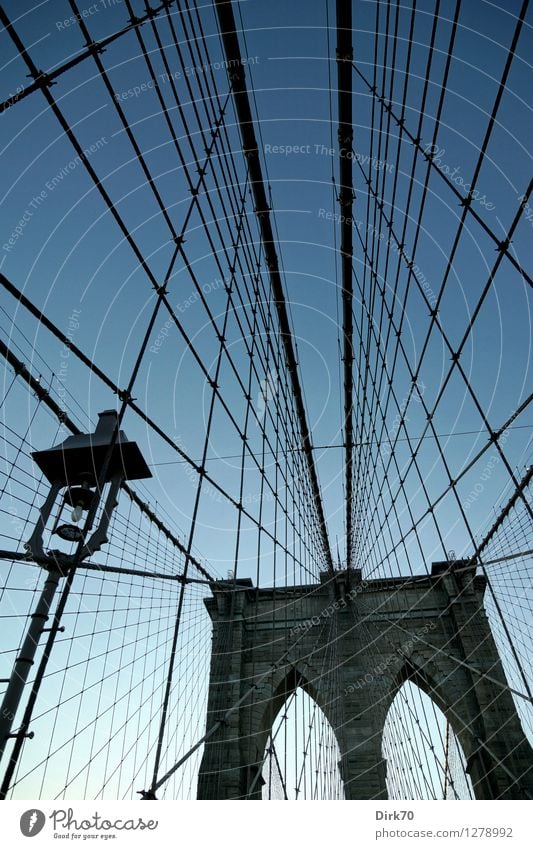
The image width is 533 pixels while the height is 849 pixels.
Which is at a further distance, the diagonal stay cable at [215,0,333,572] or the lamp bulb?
the diagonal stay cable at [215,0,333,572]

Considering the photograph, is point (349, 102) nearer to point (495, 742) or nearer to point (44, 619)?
point (44, 619)

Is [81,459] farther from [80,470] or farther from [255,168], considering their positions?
[255,168]

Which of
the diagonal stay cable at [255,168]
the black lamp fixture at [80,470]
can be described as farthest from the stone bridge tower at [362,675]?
the black lamp fixture at [80,470]

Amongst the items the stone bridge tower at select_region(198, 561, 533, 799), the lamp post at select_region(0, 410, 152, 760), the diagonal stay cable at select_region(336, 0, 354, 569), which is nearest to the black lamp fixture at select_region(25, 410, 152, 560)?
the lamp post at select_region(0, 410, 152, 760)

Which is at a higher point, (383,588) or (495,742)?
(383,588)

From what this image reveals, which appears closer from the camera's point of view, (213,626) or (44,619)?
(44,619)

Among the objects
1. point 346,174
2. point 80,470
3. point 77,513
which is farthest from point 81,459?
point 346,174

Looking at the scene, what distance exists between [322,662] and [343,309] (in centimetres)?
1160

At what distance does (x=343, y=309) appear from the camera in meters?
10.5

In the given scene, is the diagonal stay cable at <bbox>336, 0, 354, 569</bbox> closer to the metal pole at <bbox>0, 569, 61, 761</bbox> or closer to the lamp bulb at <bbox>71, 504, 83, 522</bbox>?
the lamp bulb at <bbox>71, 504, 83, 522</bbox>

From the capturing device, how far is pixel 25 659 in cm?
415

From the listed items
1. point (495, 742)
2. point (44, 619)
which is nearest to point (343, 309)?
point (44, 619)

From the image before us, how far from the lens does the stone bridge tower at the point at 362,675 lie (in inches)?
528

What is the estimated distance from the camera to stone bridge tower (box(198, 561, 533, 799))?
1341 cm
